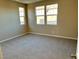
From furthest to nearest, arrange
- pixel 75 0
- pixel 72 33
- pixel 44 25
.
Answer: pixel 44 25 < pixel 72 33 < pixel 75 0

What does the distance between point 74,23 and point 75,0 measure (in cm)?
111

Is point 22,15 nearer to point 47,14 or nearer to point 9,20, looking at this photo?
point 9,20

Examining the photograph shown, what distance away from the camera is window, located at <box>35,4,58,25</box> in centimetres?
487

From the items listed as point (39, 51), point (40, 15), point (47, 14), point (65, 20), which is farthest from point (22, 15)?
point (39, 51)

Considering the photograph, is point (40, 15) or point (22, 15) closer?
point (40, 15)

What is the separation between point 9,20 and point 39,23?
6.50 feet

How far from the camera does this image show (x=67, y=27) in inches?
174

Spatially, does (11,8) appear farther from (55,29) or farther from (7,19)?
(55,29)

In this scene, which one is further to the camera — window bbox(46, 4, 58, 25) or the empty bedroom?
window bbox(46, 4, 58, 25)

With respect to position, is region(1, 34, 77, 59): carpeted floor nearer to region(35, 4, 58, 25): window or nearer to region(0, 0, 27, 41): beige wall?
region(0, 0, 27, 41): beige wall

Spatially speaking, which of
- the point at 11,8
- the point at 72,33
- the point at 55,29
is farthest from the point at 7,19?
the point at 72,33

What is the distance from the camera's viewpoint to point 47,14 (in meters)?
5.21

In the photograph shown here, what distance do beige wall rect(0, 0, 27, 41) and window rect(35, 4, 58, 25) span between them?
135 cm

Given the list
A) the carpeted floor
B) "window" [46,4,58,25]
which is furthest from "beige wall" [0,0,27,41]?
"window" [46,4,58,25]
